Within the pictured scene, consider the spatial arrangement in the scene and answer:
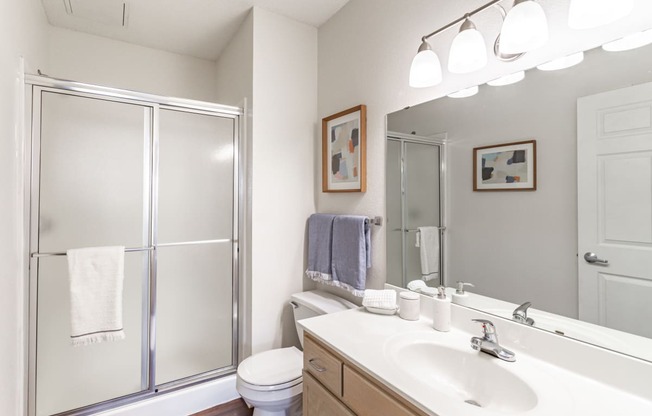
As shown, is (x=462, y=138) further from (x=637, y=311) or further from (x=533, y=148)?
(x=637, y=311)

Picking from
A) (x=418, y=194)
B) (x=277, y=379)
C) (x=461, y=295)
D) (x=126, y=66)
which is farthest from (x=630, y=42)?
(x=126, y=66)

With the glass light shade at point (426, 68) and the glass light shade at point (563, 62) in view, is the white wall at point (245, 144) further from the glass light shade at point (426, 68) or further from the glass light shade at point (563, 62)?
the glass light shade at point (563, 62)

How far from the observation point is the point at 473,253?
122 centimetres

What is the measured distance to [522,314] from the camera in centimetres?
104

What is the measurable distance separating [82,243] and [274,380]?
4.42ft

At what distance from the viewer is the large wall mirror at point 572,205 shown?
818 millimetres

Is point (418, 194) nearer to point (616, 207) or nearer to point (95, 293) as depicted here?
point (616, 207)

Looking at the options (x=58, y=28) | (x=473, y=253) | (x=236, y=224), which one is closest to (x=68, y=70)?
(x=58, y=28)

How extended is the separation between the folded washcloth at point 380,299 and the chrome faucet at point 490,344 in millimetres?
363

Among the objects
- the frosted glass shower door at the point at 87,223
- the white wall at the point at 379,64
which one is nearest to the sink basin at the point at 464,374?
the white wall at the point at 379,64

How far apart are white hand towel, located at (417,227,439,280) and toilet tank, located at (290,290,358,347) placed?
522 millimetres

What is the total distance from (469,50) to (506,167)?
1.44 feet

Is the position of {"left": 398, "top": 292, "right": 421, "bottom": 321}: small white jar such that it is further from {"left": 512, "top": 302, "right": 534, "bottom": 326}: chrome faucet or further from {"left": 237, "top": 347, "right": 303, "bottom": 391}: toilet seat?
{"left": 237, "top": 347, "right": 303, "bottom": 391}: toilet seat

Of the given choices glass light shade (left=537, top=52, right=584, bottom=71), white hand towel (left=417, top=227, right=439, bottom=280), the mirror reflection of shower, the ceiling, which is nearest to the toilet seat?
the mirror reflection of shower
